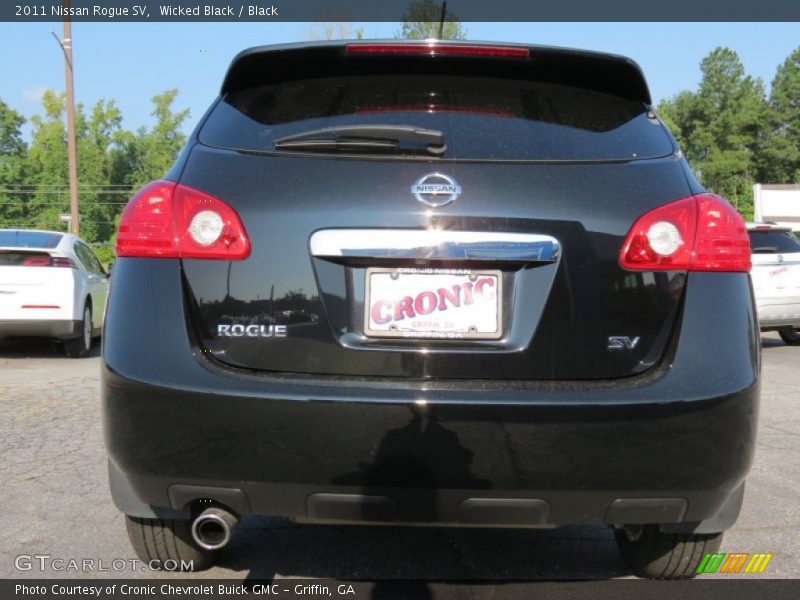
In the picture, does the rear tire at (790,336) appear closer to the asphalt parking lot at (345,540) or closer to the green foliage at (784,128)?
the asphalt parking lot at (345,540)

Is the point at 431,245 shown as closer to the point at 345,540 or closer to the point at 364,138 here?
the point at 364,138

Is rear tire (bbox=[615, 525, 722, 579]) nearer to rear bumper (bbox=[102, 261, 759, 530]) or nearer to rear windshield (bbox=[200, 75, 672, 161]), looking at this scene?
rear bumper (bbox=[102, 261, 759, 530])

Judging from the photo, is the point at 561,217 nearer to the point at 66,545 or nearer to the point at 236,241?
the point at 236,241

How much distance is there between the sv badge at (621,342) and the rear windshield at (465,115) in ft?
1.73

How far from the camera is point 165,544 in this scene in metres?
3.05

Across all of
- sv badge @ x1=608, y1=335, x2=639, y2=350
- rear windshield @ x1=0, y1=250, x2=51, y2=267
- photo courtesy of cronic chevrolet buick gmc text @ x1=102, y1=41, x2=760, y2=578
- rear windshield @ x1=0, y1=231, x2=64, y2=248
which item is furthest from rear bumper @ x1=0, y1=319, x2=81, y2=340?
sv badge @ x1=608, y1=335, x2=639, y2=350

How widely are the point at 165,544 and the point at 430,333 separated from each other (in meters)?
1.30

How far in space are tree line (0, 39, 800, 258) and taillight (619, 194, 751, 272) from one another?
72.4m

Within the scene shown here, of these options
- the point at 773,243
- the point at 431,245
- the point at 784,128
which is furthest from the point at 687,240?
the point at 784,128

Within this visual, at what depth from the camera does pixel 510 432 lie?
2359 mm

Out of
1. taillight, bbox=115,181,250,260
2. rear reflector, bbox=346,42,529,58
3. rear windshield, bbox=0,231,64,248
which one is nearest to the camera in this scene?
taillight, bbox=115,181,250,260

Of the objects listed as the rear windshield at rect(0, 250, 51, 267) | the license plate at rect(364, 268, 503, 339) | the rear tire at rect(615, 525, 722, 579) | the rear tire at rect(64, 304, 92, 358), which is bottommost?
the rear tire at rect(64, 304, 92, 358)

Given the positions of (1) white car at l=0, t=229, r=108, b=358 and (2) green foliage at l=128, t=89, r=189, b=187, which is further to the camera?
(2) green foliage at l=128, t=89, r=189, b=187

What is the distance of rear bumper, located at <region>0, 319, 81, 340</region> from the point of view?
10273 mm
